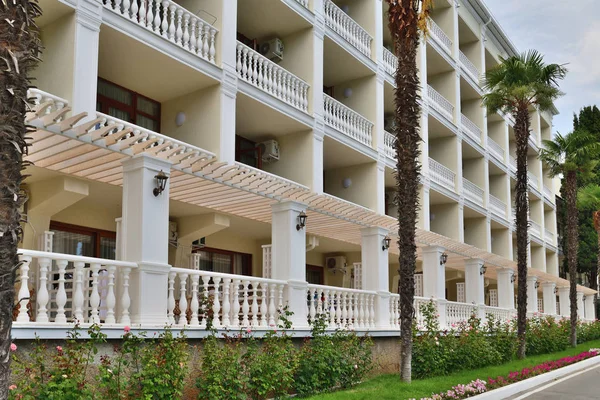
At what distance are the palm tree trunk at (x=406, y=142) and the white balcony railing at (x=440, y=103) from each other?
11.7m

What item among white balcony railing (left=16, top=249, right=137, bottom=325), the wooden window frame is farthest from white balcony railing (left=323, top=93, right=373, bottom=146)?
white balcony railing (left=16, top=249, right=137, bottom=325)

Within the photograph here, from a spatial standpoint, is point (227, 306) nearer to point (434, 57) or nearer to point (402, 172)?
point (402, 172)

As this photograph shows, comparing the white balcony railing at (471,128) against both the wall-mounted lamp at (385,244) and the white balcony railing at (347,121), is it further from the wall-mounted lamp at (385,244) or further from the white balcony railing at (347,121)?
the wall-mounted lamp at (385,244)

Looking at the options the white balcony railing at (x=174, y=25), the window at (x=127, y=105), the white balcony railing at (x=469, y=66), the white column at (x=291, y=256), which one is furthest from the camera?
the white balcony railing at (x=469, y=66)

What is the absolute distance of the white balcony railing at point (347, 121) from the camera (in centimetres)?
1992

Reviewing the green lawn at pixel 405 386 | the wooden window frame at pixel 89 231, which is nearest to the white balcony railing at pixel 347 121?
the wooden window frame at pixel 89 231

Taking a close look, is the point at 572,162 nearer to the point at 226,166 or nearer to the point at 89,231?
the point at 226,166

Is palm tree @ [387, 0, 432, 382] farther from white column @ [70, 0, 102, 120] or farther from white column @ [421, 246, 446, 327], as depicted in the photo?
white column @ [421, 246, 446, 327]

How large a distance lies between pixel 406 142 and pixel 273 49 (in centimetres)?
594

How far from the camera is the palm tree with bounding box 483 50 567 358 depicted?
23.1m

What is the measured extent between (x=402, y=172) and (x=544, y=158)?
20.0m

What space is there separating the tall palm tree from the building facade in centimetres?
365

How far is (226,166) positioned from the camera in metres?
13.5

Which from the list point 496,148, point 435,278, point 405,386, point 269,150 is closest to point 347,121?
point 269,150
